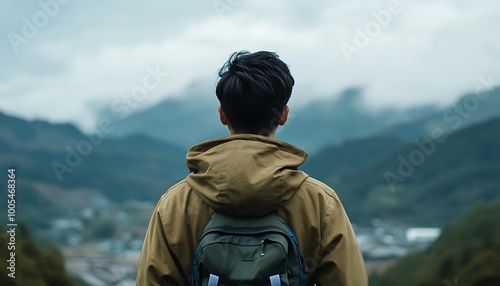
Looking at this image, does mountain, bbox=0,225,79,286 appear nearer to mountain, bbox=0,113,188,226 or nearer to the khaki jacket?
the khaki jacket

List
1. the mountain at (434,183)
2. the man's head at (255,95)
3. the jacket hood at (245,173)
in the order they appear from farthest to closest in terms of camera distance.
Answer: the mountain at (434,183) < the man's head at (255,95) < the jacket hood at (245,173)

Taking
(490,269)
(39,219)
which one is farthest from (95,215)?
(490,269)

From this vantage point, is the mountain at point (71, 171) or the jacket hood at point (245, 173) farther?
the mountain at point (71, 171)

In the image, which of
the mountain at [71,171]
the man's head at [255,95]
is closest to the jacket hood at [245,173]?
the man's head at [255,95]

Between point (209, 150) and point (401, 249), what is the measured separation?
67901 millimetres

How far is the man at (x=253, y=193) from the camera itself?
2.56 meters

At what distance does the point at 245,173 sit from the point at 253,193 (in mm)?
80

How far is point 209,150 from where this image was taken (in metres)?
2.66

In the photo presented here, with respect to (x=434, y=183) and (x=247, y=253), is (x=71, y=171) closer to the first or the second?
(x=434, y=183)

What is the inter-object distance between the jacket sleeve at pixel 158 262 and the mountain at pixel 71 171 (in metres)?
77.6

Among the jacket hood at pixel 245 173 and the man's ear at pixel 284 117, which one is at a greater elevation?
the man's ear at pixel 284 117

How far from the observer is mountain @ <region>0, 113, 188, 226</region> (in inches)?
4163

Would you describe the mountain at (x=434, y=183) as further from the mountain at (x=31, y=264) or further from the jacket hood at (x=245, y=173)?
the jacket hood at (x=245, y=173)

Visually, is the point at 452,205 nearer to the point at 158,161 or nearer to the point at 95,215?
the point at 95,215
